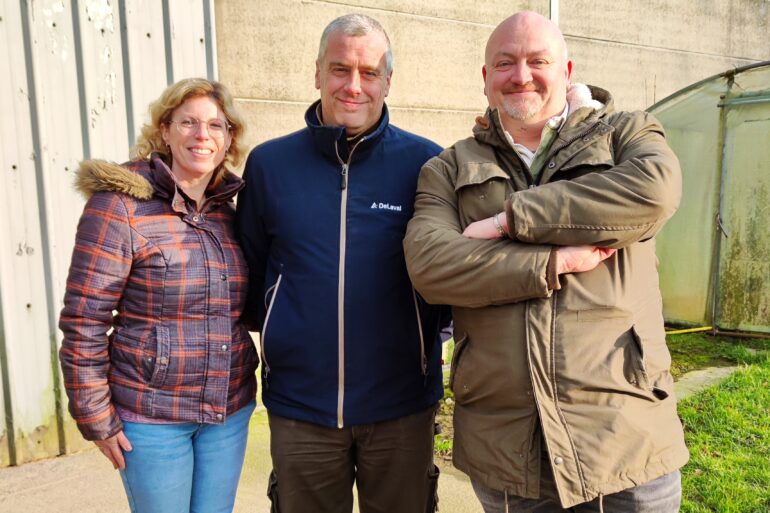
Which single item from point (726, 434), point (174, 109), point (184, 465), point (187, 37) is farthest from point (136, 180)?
point (726, 434)

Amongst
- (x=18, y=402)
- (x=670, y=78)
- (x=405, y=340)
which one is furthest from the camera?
(x=670, y=78)

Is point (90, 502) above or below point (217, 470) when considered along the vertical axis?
below

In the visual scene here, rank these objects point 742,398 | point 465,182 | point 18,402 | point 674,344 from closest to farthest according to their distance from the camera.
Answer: point 465,182
point 18,402
point 742,398
point 674,344

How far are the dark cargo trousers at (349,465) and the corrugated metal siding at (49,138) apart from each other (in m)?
2.02

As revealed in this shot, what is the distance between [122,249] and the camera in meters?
2.13

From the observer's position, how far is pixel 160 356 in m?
2.15

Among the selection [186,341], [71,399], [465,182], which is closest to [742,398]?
[465,182]

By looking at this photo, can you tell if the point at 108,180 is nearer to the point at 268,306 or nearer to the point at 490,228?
the point at 268,306

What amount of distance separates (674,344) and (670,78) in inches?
113

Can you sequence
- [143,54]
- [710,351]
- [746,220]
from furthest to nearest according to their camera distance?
1. [746,220]
2. [710,351]
3. [143,54]

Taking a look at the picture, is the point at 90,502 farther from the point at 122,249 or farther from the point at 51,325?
the point at 122,249

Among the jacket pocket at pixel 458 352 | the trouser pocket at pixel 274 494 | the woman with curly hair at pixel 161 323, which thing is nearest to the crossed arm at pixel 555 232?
the jacket pocket at pixel 458 352

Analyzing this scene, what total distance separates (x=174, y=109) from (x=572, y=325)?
1527mm

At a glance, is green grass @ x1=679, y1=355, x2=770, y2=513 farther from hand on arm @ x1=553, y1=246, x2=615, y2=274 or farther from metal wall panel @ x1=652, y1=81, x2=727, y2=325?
hand on arm @ x1=553, y1=246, x2=615, y2=274
